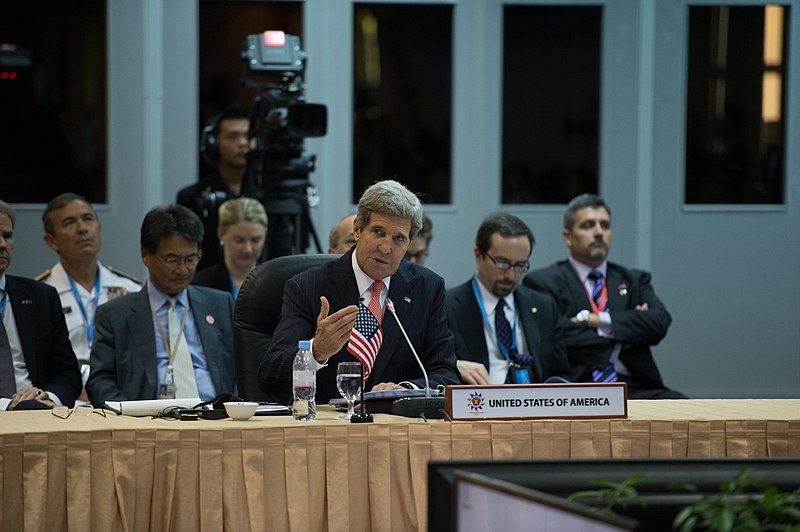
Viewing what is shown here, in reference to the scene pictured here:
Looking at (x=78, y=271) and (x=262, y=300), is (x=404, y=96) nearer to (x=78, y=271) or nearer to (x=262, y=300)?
(x=78, y=271)

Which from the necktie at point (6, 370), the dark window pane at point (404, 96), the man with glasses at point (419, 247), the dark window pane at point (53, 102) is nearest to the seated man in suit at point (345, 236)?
the man with glasses at point (419, 247)

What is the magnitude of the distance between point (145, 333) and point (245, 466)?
1541 mm

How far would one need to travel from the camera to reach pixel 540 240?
7199mm

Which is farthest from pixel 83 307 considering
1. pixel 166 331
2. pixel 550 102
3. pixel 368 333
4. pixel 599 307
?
pixel 550 102

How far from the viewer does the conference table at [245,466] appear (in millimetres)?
2594

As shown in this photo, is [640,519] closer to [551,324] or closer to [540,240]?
[551,324]

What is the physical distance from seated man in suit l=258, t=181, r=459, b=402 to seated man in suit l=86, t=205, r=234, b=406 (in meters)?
0.85

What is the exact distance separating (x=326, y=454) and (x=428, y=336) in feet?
2.97

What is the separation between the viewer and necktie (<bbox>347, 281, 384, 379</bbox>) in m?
3.33

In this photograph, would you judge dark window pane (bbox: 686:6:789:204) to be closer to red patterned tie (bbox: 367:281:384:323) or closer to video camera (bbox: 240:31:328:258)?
video camera (bbox: 240:31:328:258)

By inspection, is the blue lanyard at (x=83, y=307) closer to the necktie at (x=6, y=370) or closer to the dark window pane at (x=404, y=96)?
the necktie at (x=6, y=370)

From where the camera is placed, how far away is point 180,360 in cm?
411

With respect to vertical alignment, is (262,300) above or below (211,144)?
below

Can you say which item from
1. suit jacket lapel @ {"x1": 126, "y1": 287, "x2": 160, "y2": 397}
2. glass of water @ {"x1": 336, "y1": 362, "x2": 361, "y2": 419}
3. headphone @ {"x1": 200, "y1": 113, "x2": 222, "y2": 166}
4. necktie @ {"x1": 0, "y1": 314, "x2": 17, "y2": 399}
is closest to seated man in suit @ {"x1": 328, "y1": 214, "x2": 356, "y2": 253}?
suit jacket lapel @ {"x1": 126, "y1": 287, "x2": 160, "y2": 397}
